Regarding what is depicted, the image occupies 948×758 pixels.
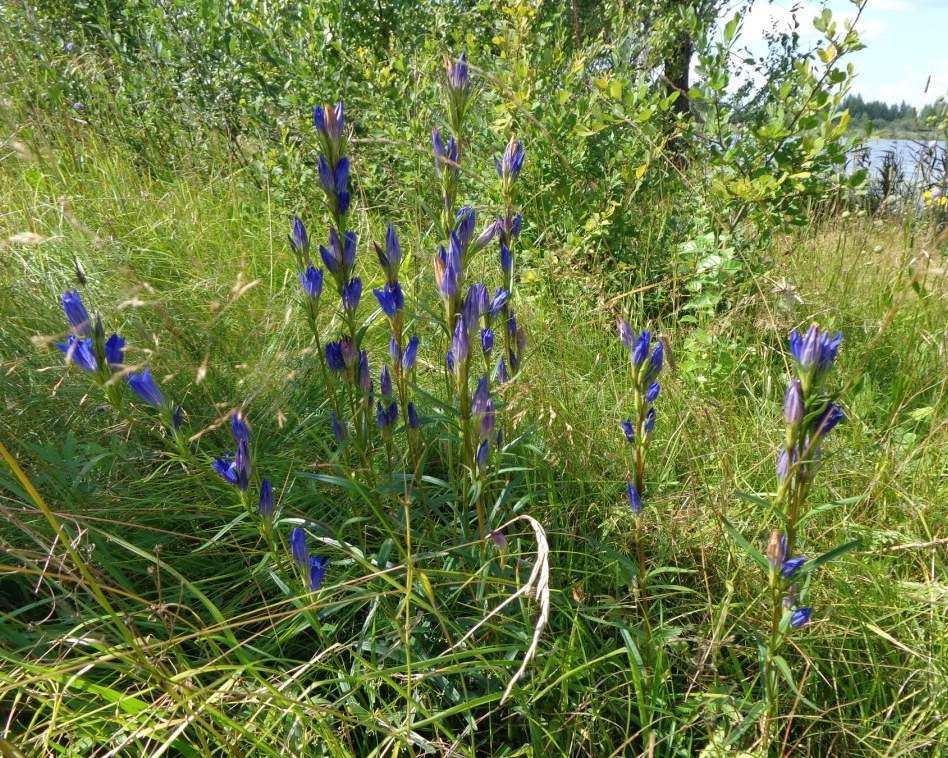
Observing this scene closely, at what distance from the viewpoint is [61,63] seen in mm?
5281

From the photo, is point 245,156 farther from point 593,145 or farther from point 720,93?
point 720,93

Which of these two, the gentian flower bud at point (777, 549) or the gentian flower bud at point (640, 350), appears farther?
the gentian flower bud at point (640, 350)

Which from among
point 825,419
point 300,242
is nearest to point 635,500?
point 825,419

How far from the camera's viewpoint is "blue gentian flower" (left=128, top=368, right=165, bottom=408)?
149 cm

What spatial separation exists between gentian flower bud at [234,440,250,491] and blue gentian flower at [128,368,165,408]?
271 millimetres

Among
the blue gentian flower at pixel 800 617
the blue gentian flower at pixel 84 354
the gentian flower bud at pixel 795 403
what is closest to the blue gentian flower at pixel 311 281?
the blue gentian flower at pixel 84 354

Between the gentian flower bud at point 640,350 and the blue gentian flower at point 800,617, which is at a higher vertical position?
the gentian flower bud at point 640,350

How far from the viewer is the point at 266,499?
144cm

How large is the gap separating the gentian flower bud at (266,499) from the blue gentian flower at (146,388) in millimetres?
322

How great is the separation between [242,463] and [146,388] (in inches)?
11.8

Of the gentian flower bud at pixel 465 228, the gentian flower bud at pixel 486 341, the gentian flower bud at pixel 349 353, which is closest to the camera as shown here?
the gentian flower bud at pixel 465 228

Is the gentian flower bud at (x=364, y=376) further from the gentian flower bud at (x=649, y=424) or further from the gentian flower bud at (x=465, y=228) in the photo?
the gentian flower bud at (x=649, y=424)

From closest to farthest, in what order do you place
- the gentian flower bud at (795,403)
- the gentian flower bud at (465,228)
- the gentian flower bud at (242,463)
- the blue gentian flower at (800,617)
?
the gentian flower bud at (795,403) → the blue gentian flower at (800,617) → the gentian flower bud at (242,463) → the gentian flower bud at (465,228)

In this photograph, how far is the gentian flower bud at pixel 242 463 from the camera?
4.58 ft
